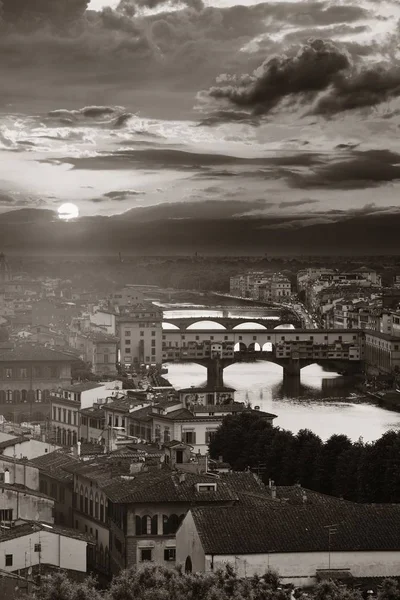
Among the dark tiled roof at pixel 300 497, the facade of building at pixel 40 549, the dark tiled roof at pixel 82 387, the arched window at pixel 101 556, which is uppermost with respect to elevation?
the dark tiled roof at pixel 300 497

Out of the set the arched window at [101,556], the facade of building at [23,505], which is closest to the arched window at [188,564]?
the facade of building at [23,505]

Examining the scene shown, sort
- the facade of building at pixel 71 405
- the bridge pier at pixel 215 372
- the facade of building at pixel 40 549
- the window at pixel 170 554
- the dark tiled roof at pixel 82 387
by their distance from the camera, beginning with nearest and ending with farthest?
the facade of building at pixel 40 549 < the window at pixel 170 554 < the facade of building at pixel 71 405 < the dark tiled roof at pixel 82 387 < the bridge pier at pixel 215 372

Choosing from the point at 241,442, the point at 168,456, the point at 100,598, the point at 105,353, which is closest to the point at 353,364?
the point at 105,353

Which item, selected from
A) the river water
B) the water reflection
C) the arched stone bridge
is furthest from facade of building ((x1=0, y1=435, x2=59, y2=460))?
the arched stone bridge

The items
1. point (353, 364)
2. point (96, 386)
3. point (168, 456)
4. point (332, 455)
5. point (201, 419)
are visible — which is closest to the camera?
point (168, 456)

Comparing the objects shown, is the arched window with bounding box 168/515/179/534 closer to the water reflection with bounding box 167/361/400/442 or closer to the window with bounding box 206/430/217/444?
the window with bounding box 206/430/217/444

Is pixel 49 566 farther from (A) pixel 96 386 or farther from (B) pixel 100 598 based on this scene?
(A) pixel 96 386

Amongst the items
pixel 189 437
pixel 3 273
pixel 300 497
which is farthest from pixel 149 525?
pixel 3 273

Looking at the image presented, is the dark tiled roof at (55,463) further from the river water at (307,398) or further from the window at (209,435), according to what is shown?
→ the river water at (307,398)
